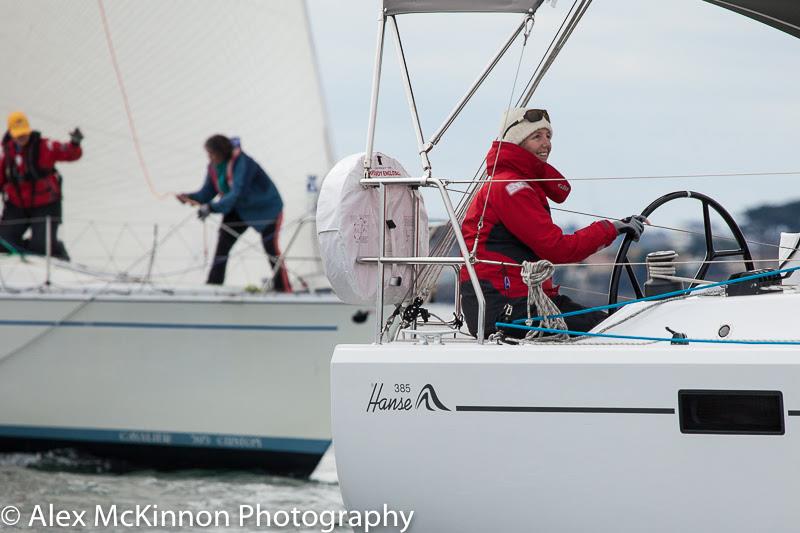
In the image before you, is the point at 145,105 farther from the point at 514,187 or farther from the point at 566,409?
the point at 566,409

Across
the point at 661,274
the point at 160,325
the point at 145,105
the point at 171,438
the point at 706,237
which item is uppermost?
the point at 145,105

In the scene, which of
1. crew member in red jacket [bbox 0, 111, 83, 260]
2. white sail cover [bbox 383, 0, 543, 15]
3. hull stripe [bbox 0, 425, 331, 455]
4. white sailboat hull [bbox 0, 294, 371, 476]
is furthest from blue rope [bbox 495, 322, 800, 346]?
A: crew member in red jacket [bbox 0, 111, 83, 260]

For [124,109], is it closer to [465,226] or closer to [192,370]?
[192,370]

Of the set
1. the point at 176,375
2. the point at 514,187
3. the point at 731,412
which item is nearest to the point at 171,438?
the point at 176,375

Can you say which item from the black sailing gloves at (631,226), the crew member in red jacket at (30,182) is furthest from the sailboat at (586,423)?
the crew member in red jacket at (30,182)

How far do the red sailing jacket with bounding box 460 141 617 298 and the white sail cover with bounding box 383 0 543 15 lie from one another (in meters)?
0.46

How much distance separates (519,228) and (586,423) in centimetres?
81

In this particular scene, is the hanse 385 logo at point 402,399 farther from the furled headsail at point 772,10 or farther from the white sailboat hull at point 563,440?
the furled headsail at point 772,10

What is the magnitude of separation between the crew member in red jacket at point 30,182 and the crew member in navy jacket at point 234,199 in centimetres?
96

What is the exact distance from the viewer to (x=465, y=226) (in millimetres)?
3736

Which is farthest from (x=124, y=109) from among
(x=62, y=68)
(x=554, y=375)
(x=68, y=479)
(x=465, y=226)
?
(x=554, y=375)

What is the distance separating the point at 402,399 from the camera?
312 cm

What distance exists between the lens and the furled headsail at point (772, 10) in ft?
11.7

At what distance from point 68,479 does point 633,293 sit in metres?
4.33
